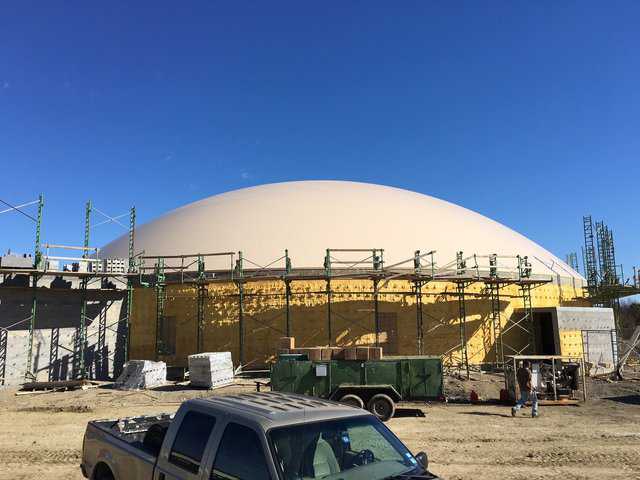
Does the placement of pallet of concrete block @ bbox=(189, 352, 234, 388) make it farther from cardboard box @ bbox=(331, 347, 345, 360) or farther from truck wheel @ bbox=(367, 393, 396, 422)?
truck wheel @ bbox=(367, 393, 396, 422)

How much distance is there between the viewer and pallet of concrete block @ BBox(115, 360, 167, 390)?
70.7 feet

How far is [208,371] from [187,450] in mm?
17074

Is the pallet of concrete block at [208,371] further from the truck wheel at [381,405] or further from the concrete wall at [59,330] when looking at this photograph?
the truck wheel at [381,405]

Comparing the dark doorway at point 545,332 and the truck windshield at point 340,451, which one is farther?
the dark doorway at point 545,332

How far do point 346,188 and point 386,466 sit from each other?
3419 cm

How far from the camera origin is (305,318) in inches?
985

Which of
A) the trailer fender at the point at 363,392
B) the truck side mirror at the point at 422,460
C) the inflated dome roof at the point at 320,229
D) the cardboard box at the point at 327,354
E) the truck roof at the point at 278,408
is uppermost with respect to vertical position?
the inflated dome roof at the point at 320,229

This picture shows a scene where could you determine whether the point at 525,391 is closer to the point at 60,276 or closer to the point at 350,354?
the point at 350,354

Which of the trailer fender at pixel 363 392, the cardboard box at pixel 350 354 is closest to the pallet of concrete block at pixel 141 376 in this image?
the trailer fender at pixel 363 392

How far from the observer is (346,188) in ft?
124

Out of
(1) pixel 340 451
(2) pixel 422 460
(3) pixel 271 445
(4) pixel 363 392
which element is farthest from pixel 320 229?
(3) pixel 271 445

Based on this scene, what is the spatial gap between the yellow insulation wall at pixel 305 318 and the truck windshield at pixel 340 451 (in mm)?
20309

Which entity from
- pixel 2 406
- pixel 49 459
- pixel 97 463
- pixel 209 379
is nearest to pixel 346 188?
pixel 209 379

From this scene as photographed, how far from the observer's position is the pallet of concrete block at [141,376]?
21562 millimetres
